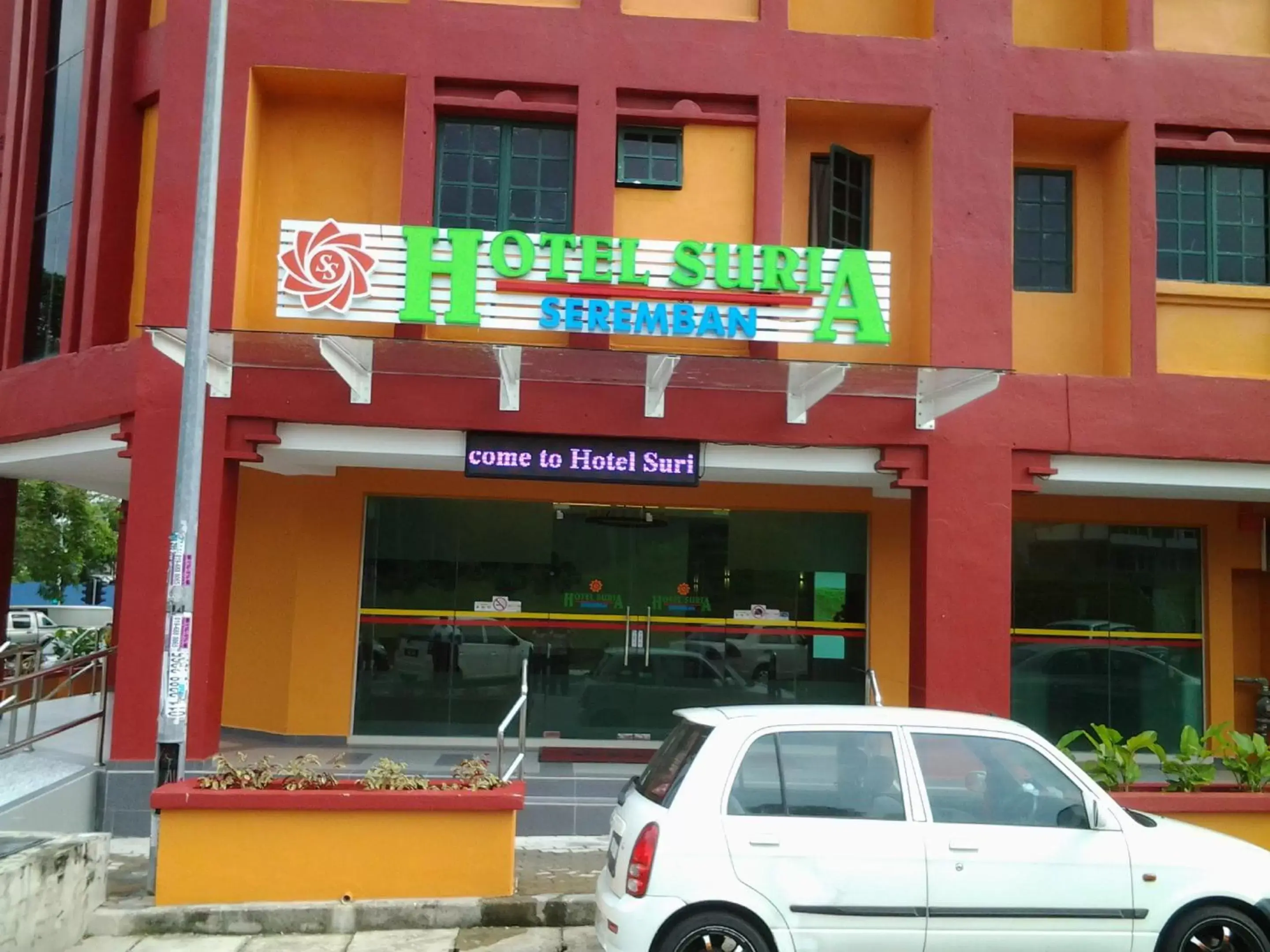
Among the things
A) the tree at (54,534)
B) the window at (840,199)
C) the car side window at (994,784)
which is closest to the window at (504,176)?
the window at (840,199)

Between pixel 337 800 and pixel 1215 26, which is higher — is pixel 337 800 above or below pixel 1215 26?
below

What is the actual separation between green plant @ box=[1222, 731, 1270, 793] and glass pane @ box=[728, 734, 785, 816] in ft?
17.1

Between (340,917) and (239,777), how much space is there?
4.26 ft

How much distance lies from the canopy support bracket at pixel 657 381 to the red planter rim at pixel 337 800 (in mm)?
3834

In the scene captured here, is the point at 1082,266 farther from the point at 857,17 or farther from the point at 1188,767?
the point at 1188,767

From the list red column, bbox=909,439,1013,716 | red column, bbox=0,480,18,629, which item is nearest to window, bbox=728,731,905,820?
red column, bbox=909,439,1013,716

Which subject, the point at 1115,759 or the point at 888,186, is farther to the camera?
Answer: the point at 888,186

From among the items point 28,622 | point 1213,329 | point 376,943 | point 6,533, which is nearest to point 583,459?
point 376,943

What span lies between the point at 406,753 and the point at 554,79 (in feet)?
23.9

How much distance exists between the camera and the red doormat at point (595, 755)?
39.1 ft

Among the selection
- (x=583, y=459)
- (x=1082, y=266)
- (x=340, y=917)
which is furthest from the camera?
(x=1082, y=266)

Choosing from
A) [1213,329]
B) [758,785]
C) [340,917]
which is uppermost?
[1213,329]

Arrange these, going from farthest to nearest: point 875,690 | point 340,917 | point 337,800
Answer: point 875,690 < point 337,800 < point 340,917

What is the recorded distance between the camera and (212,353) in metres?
10.0
